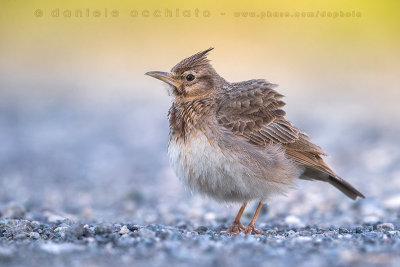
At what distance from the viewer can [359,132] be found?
52.0ft

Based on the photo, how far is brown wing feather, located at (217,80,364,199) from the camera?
25.9ft

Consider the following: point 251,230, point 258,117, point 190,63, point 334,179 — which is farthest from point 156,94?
Result: point 251,230

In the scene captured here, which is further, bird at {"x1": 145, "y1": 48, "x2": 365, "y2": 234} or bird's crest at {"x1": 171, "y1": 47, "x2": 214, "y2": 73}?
bird's crest at {"x1": 171, "y1": 47, "x2": 214, "y2": 73}

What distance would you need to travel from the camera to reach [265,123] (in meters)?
8.12

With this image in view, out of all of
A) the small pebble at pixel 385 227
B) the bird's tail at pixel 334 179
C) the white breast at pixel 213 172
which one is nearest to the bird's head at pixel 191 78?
the white breast at pixel 213 172

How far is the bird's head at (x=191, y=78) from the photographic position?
8.35 metres

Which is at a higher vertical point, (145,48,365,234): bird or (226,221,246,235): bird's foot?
(145,48,365,234): bird

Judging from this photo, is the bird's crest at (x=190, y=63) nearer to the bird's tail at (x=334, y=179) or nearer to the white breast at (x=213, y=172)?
the white breast at (x=213, y=172)

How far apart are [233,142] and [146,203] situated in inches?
150

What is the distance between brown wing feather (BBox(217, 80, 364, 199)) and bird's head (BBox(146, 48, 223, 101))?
286 millimetres

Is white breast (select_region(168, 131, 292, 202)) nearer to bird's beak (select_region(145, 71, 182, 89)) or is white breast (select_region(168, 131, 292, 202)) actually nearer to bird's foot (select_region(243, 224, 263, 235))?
bird's foot (select_region(243, 224, 263, 235))

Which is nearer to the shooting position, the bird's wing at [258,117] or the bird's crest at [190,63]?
the bird's wing at [258,117]

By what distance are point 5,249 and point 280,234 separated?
301 cm

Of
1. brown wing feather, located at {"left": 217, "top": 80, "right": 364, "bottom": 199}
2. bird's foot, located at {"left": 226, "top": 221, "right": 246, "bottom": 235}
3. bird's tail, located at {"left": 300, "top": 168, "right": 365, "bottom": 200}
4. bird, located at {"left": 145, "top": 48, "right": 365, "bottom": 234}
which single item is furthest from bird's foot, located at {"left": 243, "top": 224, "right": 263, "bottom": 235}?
bird's tail, located at {"left": 300, "top": 168, "right": 365, "bottom": 200}
